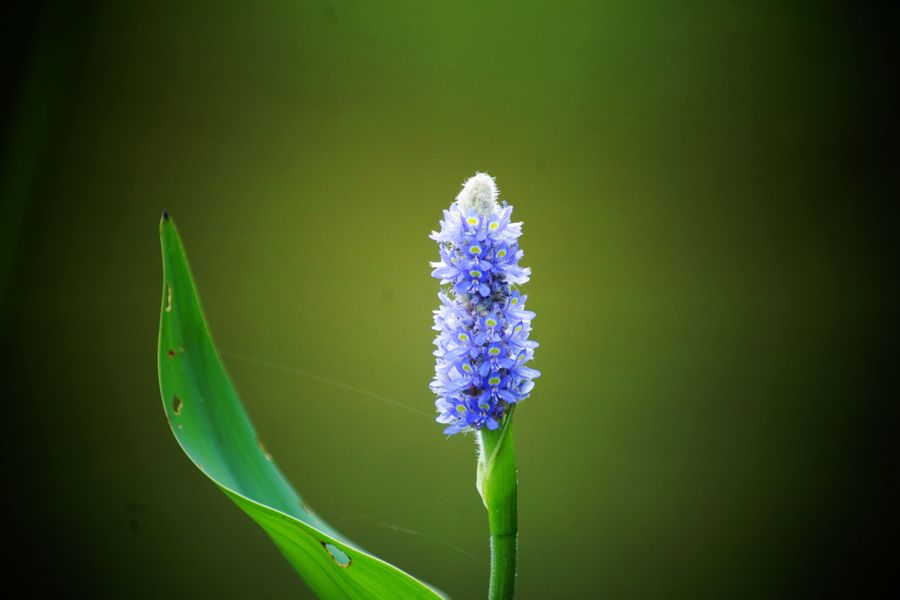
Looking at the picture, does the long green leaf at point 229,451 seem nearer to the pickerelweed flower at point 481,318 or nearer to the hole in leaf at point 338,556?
the hole in leaf at point 338,556

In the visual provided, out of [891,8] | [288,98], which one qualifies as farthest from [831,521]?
[288,98]

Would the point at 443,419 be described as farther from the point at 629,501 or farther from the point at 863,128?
the point at 863,128

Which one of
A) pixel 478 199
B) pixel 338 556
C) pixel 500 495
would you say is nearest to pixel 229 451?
pixel 338 556

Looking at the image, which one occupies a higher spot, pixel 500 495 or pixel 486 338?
pixel 486 338

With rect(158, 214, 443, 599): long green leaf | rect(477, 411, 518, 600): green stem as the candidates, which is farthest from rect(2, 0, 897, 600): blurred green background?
rect(477, 411, 518, 600): green stem

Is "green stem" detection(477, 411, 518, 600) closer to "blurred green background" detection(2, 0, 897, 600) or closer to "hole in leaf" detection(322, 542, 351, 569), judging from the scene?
"hole in leaf" detection(322, 542, 351, 569)

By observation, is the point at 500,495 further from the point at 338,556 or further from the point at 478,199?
the point at 478,199

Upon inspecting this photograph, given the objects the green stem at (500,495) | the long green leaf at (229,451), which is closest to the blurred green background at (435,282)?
the long green leaf at (229,451)

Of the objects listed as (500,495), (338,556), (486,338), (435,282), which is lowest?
(338,556)
